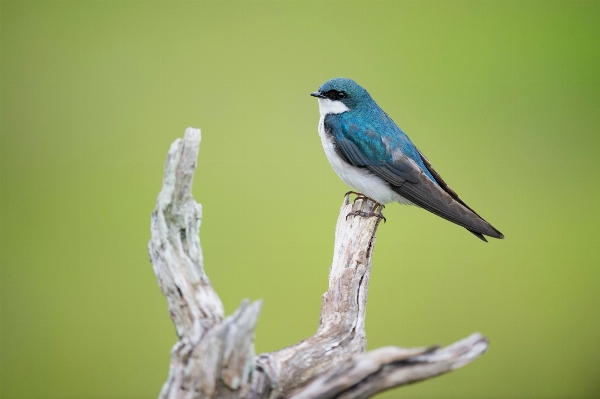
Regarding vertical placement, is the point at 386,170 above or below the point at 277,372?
above

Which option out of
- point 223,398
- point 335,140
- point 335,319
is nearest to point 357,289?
point 335,319

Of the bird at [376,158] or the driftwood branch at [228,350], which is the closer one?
the driftwood branch at [228,350]

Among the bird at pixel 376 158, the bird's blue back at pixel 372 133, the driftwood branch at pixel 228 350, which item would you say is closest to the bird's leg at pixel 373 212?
the bird at pixel 376 158

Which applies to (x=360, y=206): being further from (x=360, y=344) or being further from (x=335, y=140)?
(x=360, y=344)

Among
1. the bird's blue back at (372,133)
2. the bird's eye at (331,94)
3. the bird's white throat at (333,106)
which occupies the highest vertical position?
the bird's eye at (331,94)

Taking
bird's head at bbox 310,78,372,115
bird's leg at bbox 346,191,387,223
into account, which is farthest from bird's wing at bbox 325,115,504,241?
bird's head at bbox 310,78,372,115

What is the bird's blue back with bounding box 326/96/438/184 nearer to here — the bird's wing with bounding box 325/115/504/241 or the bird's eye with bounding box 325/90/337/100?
the bird's wing with bounding box 325/115/504/241

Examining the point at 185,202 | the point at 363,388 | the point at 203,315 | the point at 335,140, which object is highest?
the point at 335,140

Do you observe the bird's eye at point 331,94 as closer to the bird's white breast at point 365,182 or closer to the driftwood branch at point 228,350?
the bird's white breast at point 365,182
